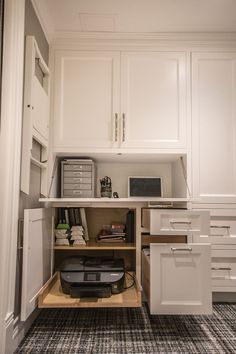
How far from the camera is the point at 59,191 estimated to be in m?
2.33

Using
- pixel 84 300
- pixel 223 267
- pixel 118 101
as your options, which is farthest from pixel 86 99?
pixel 223 267

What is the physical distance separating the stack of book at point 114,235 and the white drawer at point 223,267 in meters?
0.71

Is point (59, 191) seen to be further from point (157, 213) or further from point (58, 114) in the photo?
point (157, 213)

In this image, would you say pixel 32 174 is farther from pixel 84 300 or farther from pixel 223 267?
pixel 223 267

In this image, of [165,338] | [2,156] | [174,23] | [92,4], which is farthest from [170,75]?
[165,338]

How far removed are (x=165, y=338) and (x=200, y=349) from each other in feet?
0.69

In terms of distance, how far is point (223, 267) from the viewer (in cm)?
208

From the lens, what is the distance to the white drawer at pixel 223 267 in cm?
207

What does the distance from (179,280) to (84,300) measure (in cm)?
59

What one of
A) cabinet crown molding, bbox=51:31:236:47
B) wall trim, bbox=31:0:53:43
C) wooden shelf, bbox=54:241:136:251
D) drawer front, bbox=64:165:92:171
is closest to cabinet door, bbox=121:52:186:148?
cabinet crown molding, bbox=51:31:236:47

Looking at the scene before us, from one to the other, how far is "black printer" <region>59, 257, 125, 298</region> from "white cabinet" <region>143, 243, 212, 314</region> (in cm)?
24

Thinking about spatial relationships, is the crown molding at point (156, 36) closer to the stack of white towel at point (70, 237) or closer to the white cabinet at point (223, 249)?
the white cabinet at point (223, 249)

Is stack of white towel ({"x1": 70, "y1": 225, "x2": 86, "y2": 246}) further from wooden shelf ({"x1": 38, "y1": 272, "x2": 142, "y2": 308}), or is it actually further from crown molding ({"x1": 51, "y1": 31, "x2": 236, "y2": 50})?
crown molding ({"x1": 51, "y1": 31, "x2": 236, "y2": 50})

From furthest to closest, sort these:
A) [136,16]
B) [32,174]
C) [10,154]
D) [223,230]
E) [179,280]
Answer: [223,230], [136,16], [32,174], [179,280], [10,154]
